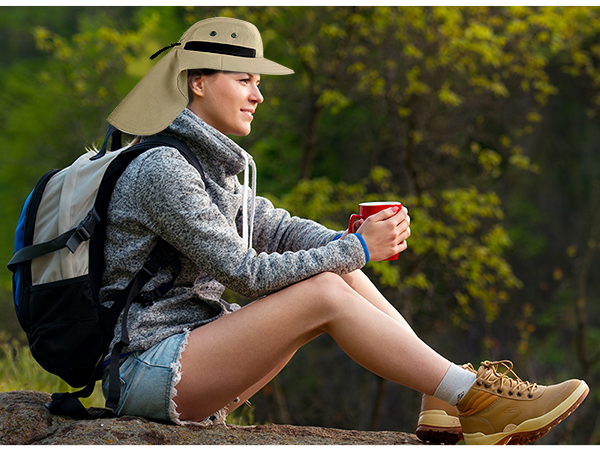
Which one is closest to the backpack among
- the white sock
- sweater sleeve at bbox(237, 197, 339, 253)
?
sweater sleeve at bbox(237, 197, 339, 253)

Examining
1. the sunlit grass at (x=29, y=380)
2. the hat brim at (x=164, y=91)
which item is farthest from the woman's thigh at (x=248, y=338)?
the sunlit grass at (x=29, y=380)

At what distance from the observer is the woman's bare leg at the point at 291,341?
5.55ft

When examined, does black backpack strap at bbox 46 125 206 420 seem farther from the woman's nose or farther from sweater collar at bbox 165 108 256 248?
the woman's nose

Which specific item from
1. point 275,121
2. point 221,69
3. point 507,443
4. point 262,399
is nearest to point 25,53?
point 275,121

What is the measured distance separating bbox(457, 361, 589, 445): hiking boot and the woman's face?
108 cm

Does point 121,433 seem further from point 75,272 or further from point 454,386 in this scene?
point 454,386

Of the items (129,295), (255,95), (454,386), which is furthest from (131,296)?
(454,386)

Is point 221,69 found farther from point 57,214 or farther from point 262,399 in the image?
point 262,399

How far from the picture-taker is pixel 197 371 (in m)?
1.68

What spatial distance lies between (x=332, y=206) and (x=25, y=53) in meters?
9.53

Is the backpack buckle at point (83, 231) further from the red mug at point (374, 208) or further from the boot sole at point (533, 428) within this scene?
the boot sole at point (533, 428)

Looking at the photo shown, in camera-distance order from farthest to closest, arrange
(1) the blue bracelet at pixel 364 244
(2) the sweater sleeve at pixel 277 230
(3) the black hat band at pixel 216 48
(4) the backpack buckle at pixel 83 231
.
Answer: (2) the sweater sleeve at pixel 277 230, (3) the black hat band at pixel 216 48, (1) the blue bracelet at pixel 364 244, (4) the backpack buckle at pixel 83 231

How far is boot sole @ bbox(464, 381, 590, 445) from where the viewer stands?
167cm

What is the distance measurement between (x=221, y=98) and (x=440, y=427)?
1257mm
